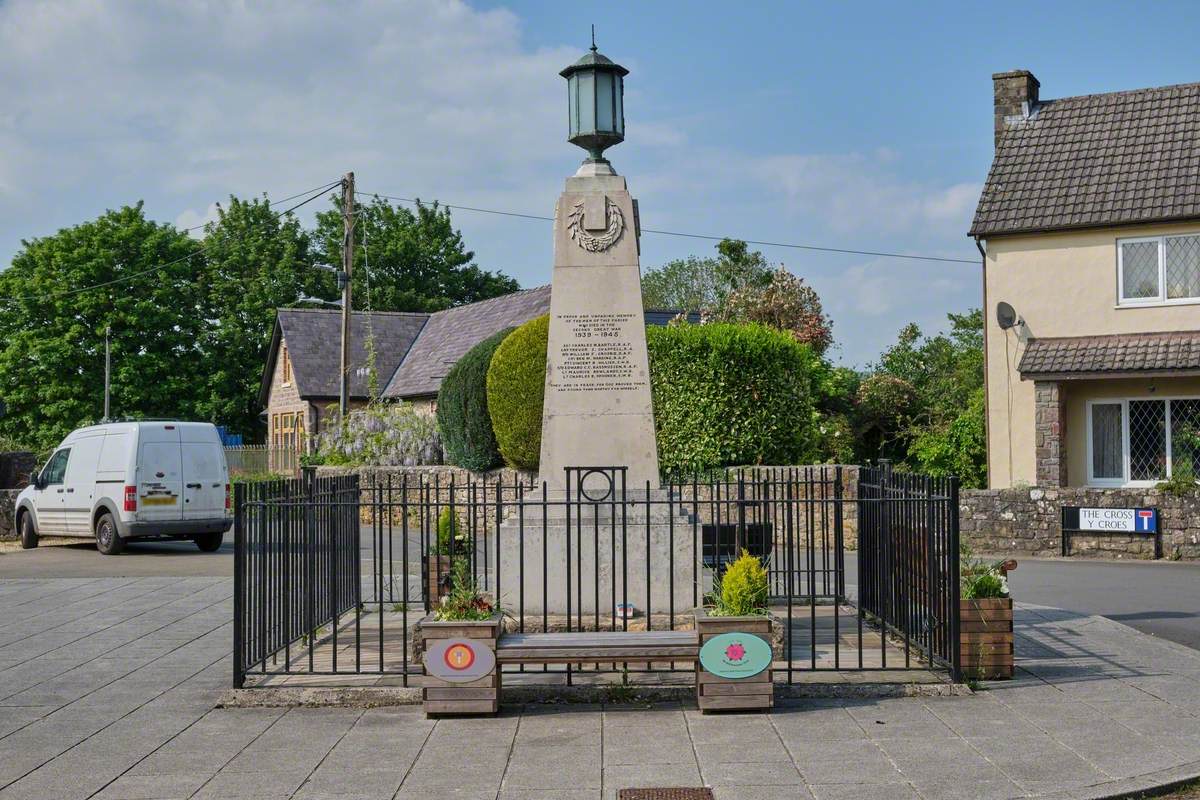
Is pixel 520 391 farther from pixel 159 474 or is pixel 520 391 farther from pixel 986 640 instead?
pixel 986 640

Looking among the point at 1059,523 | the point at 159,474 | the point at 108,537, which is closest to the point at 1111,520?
the point at 1059,523

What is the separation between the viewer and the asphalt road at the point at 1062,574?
13.0 meters

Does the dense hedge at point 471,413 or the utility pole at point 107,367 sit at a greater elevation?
the utility pole at point 107,367

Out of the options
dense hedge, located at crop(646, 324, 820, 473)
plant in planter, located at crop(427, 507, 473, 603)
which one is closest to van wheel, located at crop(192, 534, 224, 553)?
dense hedge, located at crop(646, 324, 820, 473)

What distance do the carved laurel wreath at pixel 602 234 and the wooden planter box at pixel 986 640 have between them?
4106 millimetres

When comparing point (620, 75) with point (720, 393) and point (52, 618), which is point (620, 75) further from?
point (720, 393)

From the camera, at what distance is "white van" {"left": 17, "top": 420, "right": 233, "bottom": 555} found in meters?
20.8

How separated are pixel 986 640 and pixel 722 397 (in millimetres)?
12103

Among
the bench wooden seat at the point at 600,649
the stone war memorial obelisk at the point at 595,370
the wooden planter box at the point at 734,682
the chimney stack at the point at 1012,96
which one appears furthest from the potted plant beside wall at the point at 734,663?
the chimney stack at the point at 1012,96

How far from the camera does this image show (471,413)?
2489 centimetres

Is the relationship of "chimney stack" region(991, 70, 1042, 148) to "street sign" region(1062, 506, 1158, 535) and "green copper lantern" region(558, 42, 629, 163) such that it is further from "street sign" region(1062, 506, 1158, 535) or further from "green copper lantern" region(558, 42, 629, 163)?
"green copper lantern" region(558, 42, 629, 163)

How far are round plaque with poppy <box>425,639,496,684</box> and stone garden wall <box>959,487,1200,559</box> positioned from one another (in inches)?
507

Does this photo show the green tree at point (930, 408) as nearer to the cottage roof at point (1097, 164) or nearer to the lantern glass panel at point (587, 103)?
the cottage roof at point (1097, 164)

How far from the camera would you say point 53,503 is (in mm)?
22375
